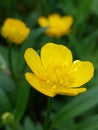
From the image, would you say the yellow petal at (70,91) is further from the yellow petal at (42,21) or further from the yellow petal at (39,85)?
the yellow petal at (42,21)

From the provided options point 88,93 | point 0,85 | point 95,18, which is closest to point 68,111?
point 88,93

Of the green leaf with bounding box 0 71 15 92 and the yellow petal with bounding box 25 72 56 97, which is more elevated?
the yellow petal with bounding box 25 72 56 97

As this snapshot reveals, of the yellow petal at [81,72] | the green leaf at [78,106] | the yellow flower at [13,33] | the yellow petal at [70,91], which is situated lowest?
the green leaf at [78,106]

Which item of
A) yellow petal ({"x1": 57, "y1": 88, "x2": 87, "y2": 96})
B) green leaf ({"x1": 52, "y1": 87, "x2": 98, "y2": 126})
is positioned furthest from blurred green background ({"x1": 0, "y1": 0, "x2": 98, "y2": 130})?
yellow petal ({"x1": 57, "y1": 88, "x2": 87, "y2": 96})

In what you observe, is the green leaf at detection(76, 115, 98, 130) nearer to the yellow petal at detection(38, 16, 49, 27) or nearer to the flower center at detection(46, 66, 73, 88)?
the flower center at detection(46, 66, 73, 88)

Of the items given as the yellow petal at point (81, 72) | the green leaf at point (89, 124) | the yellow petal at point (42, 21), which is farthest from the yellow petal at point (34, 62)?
the yellow petal at point (42, 21)

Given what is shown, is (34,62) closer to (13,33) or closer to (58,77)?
(58,77)
